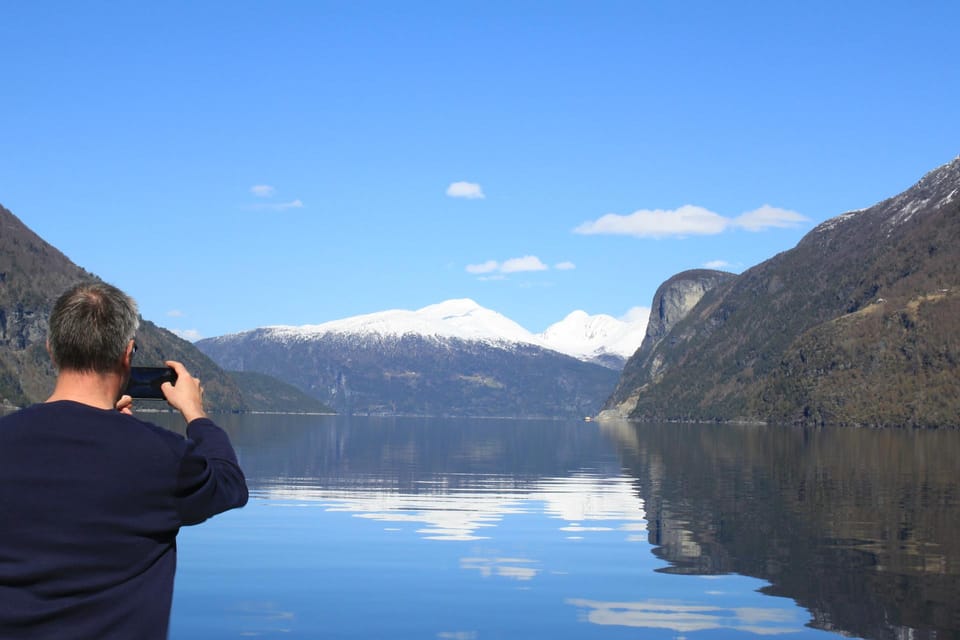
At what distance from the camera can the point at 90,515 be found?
6.46 metres

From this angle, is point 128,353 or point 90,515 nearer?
point 90,515

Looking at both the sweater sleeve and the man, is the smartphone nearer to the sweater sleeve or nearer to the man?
the man

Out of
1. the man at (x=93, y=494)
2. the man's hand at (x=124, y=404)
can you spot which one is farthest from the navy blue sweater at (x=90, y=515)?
the man's hand at (x=124, y=404)

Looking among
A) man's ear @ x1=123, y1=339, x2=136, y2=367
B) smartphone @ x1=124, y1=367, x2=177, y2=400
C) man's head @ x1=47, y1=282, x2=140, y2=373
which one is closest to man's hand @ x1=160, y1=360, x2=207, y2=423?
smartphone @ x1=124, y1=367, x2=177, y2=400

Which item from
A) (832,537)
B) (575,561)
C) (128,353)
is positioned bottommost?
(575,561)

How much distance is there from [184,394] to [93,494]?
0.84 metres

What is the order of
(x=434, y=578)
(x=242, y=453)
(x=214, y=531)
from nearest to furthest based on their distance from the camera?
(x=434, y=578) → (x=214, y=531) → (x=242, y=453)

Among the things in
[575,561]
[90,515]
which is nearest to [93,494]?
[90,515]

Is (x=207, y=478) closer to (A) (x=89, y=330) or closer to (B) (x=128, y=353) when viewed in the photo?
(B) (x=128, y=353)

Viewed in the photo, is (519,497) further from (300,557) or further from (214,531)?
(300,557)

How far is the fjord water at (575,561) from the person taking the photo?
2616 cm

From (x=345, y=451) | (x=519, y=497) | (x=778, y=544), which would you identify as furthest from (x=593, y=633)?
(x=345, y=451)

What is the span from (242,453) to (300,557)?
6735 centimetres

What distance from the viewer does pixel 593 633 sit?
25156 mm
